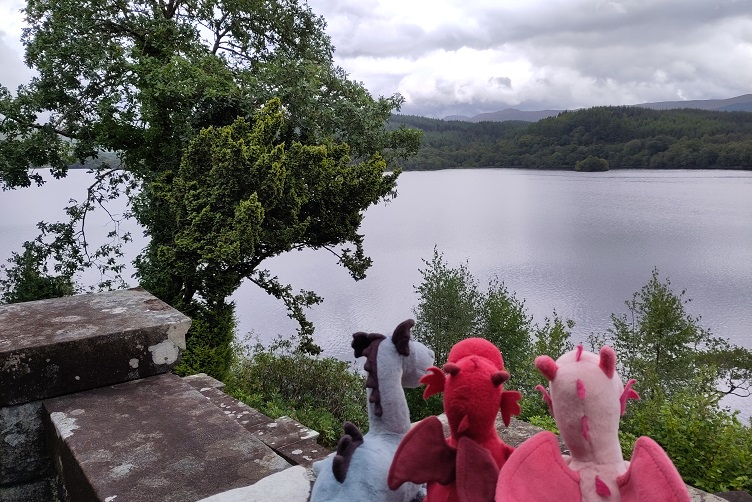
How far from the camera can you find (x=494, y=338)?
62.4ft

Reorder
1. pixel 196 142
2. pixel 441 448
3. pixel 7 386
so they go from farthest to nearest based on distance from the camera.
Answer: pixel 196 142
pixel 7 386
pixel 441 448

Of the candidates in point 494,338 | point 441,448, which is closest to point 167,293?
point 441,448

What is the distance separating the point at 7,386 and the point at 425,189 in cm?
5944

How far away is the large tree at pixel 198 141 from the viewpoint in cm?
879

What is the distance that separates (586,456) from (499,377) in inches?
10.2

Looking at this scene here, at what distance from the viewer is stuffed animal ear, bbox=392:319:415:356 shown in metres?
1.35

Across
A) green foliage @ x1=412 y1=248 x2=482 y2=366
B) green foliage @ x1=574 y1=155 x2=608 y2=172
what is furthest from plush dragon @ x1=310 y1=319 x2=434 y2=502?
green foliage @ x1=574 y1=155 x2=608 y2=172

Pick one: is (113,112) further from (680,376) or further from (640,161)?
(640,161)

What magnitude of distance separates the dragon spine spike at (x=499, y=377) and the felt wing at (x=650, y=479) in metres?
0.30

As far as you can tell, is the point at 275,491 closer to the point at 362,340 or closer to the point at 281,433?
the point at 362,340

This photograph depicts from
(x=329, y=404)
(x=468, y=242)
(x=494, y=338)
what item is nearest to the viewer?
(x=329, y=404)

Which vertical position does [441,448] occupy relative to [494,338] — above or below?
above

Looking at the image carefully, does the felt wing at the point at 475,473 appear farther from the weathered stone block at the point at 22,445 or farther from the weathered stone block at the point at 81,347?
the weathered stone block at the point at 22,445

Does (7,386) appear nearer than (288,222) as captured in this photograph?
Yes
